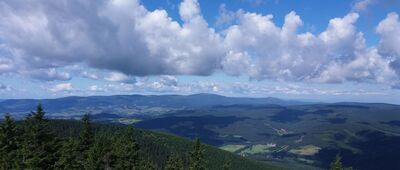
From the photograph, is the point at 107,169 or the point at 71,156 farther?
the point at 107,169

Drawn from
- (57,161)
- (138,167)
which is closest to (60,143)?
(57,161)

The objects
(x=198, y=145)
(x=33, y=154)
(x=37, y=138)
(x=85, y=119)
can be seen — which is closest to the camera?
(x=33, y=154)

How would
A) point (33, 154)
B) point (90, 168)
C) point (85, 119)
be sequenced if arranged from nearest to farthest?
point (33, 154)
point (90, 168)
point (85, 119)

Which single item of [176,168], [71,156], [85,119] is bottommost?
[176,168]

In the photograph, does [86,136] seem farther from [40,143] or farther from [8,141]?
[40,143]

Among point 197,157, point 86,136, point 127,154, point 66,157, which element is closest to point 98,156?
point 86,136

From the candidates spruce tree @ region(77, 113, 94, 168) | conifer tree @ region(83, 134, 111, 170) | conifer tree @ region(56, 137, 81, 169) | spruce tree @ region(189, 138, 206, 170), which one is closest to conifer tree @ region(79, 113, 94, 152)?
spruce tree @ region(77, 113, 94, 168)

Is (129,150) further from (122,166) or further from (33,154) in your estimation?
(33,154)

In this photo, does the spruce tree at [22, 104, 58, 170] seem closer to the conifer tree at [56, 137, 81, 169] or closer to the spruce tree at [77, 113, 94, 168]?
the conifer tree at [56, 137, 81, 169]
